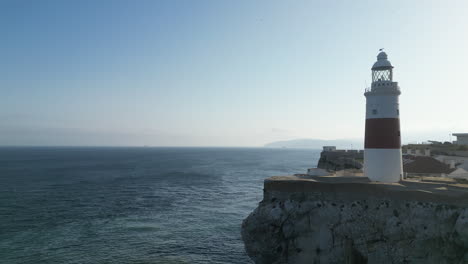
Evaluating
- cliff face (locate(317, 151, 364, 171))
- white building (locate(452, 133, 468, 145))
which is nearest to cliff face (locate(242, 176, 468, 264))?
cliff face (locate(317, 151, 364, 171))

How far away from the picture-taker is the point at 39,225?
→ 30.5 m

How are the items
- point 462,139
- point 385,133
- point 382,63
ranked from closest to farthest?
1. point 385,133
2. point 382,63
3. point 462,139

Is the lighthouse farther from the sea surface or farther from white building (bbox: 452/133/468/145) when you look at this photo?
white building (bbox: 452/133/468/145)

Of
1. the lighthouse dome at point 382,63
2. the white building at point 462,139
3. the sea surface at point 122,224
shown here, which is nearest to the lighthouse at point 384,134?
the lighthouse dome at point 382,63

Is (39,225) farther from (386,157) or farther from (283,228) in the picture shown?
(386,157)

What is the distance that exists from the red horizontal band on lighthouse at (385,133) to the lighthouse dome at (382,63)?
4.25 m

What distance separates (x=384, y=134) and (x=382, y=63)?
578 cm

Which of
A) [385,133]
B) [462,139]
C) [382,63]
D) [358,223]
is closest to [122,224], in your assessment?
[358,223]

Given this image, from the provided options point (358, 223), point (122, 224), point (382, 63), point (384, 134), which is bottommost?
point (122, 224)

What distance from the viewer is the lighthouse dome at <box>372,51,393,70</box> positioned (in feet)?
78.0

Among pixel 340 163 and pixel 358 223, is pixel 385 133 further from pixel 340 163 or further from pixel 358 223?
pixel 340 163

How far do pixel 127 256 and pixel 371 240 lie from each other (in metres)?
17.5

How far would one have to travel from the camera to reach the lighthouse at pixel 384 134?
896 inches

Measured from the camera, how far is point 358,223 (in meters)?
19.2
